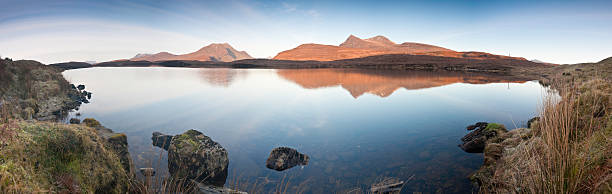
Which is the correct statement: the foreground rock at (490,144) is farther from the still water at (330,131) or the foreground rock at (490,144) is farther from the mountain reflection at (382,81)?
the mountain reflection at (382,81)

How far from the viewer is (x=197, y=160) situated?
5.81 metres

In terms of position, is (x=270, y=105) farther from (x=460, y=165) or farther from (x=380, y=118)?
(x=460, y=165)

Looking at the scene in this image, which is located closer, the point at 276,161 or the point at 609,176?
the point at 609,176

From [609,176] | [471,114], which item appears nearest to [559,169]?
[609,176]

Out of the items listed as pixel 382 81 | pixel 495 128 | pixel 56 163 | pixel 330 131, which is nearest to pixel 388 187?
pixel 330 131

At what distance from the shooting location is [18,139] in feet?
7.84

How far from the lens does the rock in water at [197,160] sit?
18.8ft

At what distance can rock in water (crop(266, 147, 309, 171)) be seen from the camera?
6.83 metres

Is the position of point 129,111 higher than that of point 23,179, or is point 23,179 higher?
point 23,179

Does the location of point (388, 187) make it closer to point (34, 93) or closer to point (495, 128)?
point (495, 128)

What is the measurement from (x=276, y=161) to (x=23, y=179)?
5205mm

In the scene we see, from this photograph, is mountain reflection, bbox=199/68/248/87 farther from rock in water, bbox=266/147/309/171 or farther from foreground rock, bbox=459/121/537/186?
foreground rock, bbox=459/121/537/186

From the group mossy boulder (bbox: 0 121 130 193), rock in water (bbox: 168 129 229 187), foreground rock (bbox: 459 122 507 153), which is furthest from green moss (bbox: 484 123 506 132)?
mossy boulder (bbox: 0 121 130 193)

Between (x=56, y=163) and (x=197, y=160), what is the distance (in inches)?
125
